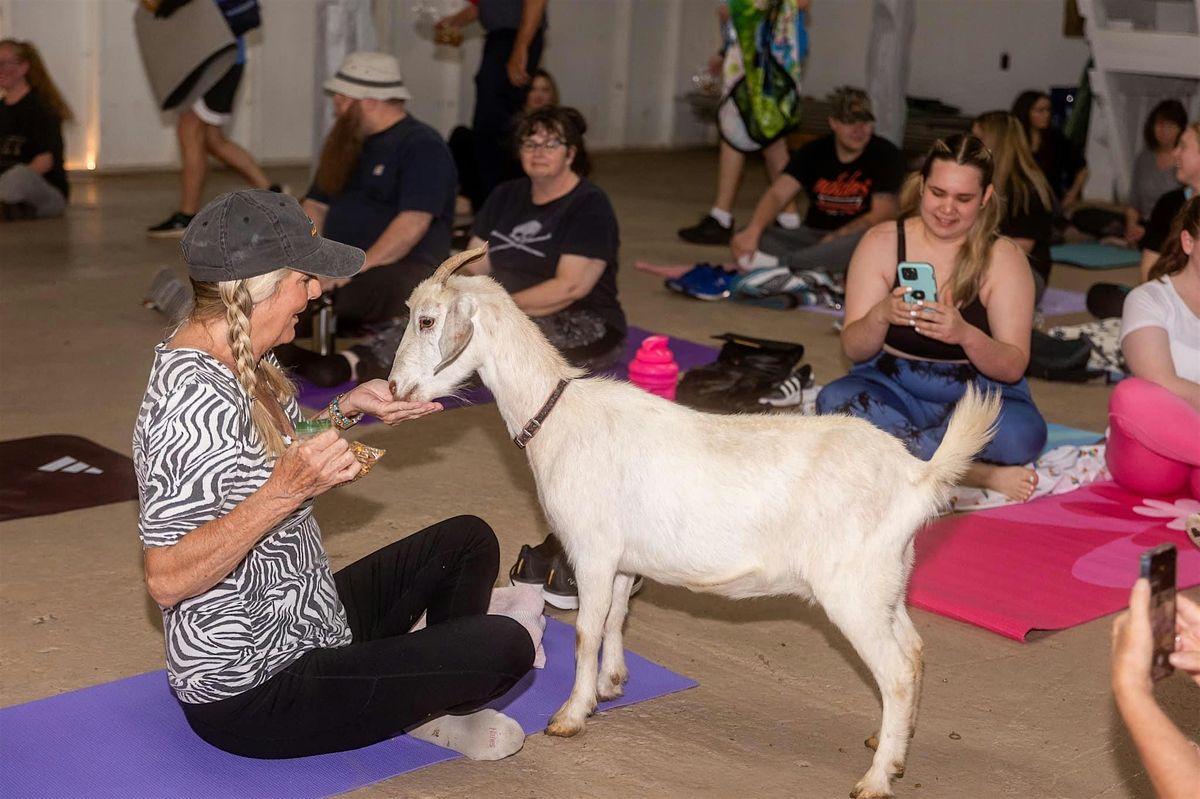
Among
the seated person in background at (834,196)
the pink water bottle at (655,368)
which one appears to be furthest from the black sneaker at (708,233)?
the pink water bottle at (655,368)

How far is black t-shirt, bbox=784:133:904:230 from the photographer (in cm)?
949

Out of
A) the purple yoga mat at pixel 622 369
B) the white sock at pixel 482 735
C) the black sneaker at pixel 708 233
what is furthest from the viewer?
the black sneaker at pixel 708 233

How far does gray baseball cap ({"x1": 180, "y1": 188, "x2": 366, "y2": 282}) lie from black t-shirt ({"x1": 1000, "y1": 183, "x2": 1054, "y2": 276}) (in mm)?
5926

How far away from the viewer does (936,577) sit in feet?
15.7

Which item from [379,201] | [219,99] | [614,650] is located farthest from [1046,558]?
[219,99]

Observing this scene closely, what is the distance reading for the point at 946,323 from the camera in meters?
4.79

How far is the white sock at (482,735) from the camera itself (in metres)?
3.46

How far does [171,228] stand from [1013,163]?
5.98 metres

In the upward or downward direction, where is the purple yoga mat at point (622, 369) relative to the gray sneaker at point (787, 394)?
downward

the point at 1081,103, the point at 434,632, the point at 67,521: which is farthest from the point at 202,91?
the point at 1081,103

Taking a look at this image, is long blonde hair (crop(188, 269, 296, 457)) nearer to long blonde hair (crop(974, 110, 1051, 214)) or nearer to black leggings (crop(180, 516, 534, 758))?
black leggings (crop(180, 516, 534, 758))

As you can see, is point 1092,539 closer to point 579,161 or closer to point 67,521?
point 579,161

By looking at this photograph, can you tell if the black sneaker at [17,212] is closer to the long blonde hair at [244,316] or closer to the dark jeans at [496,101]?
the dark jeans at [496,101]

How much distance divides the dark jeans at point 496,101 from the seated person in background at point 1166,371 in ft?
19.1
